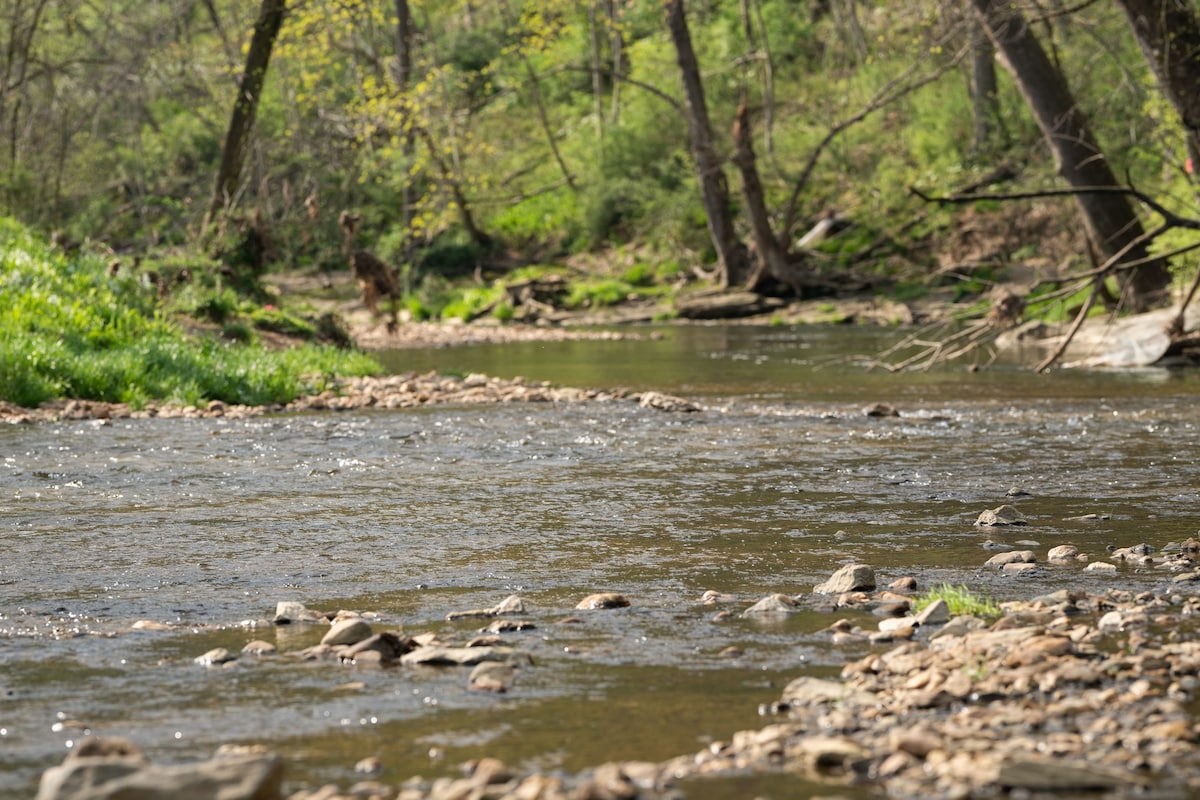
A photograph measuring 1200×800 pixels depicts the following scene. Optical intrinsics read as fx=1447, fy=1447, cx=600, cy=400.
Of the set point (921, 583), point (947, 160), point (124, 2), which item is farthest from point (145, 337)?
point (124, 2)

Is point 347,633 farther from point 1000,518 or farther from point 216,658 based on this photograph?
point 1000,518

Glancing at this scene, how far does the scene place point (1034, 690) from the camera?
13.1 ft

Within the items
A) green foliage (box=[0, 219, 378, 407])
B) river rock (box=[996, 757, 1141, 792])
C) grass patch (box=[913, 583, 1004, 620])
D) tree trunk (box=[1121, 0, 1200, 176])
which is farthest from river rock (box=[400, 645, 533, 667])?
tree trunk (box=[1121, 0, 1200, 176])

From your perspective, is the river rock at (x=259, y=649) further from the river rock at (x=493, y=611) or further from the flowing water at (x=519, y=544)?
the river rock at (x=493, y=611)

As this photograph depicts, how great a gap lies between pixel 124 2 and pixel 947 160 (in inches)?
917

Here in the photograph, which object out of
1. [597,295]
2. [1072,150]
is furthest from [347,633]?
[597,295]

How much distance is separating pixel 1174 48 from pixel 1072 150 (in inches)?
166

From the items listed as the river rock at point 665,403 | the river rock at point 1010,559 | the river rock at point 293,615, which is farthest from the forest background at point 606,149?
the river rock at point 293,615

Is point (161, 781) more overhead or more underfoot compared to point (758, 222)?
more underfoot

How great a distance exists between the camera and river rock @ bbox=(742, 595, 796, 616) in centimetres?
518

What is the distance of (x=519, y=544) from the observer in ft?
22.1

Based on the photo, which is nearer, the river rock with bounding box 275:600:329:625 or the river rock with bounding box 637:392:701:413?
the river rock with bounding box 275:600:329:625

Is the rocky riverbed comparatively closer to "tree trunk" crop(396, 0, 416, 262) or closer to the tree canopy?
the tree canopy

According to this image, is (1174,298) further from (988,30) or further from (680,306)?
(680,306)
